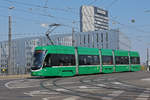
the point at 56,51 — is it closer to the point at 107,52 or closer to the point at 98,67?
the point at 98,67


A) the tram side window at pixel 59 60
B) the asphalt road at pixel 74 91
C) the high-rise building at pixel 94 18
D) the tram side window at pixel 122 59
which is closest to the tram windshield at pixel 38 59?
the tram side window at pixel 59 60

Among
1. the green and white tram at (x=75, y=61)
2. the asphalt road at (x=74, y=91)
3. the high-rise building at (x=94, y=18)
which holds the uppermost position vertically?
the high-rise building at (x=94, y=18)

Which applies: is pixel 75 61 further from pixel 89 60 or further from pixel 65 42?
pixel 65 42

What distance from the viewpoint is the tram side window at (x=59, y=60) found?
2347 centimetres

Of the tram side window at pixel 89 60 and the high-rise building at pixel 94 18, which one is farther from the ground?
the high-rise building at pixel 94 18

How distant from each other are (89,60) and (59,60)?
5431mm

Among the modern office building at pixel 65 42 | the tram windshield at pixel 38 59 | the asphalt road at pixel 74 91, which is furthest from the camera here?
the modern office building at pixel 65 42

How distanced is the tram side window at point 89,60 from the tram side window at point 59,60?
1.39m

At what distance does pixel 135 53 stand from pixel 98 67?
11809 mm

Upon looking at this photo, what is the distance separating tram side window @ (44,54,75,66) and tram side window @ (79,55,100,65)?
4.56ft

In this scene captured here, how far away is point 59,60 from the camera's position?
24.6 m

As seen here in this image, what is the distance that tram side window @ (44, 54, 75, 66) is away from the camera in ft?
77.0

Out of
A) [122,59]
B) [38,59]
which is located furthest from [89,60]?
[122,59]

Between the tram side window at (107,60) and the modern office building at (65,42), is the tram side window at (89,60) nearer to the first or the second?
the tram side window at (107,60)
